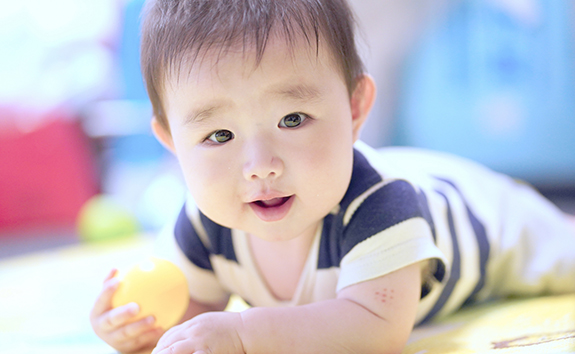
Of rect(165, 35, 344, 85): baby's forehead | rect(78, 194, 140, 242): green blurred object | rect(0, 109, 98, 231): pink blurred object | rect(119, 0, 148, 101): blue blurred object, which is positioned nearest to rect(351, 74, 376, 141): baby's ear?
rect(165, 35, 344, 85): baby's forehead

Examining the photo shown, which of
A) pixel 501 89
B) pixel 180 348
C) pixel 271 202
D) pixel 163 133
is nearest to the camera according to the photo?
pixel 180 348

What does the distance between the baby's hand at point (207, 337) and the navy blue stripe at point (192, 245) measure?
0.27 meters

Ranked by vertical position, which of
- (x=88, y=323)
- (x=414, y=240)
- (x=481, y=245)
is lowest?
(x=88, y=323)

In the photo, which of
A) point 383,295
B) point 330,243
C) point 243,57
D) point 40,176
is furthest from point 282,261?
point 40,176

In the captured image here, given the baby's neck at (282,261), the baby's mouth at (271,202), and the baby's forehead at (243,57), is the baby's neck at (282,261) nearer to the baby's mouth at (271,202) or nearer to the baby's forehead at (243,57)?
the baby's mouth at (271,202)

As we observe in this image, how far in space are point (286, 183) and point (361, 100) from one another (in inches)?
7.7

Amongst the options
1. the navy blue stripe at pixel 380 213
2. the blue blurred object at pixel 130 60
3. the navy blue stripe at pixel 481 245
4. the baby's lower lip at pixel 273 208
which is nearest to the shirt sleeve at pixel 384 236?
the navy blue stripe at pixel 380 213

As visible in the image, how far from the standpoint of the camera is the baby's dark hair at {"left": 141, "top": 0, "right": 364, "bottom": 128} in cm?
59

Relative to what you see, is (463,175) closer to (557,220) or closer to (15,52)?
(557,220)

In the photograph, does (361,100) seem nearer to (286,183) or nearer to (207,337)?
(286,183)

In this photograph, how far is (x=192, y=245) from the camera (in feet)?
2.80

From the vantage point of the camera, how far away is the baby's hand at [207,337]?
56 cm

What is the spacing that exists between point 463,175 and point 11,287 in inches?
39.6

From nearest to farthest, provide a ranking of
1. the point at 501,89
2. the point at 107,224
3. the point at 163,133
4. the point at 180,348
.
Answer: the point at 180,348 < the point at 163,133 < the point at 107,224 < the point at 501,89
